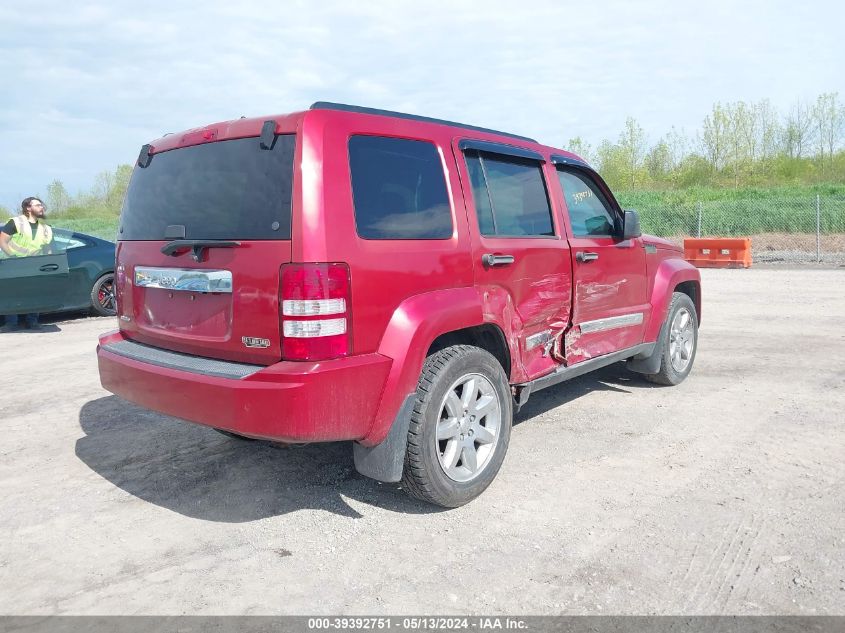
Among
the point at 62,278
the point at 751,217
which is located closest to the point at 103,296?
the point at 62,278

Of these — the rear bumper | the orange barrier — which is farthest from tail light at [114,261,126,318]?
the orange barrier

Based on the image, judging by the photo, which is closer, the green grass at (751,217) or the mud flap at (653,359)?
the mud flap at (653,359)

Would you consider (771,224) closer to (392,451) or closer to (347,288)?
(392,451)

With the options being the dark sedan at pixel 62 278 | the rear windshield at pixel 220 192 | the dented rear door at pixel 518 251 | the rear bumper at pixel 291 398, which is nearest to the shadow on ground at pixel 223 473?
the rear bumper at pixel 291 398

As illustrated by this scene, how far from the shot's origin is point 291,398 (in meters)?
2.77

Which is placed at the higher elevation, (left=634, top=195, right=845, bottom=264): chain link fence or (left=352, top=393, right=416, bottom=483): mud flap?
(left=634, top=195, right=845, bottom=264): chain link fence

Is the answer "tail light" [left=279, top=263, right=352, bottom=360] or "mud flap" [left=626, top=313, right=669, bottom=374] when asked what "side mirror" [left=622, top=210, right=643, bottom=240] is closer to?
"mud flap" [left=626, top=313, right=669, bottom=374]

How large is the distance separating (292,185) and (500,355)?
5.22 ft

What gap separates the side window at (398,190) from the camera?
9.94 ft

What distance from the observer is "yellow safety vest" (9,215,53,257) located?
906cm

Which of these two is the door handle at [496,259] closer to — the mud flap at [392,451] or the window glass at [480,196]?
the window glass at [480,196]

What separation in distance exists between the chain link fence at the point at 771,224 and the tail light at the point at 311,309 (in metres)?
19.9

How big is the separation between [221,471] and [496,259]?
209 centimetres

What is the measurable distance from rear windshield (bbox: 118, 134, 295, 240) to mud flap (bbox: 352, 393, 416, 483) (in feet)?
3.22
